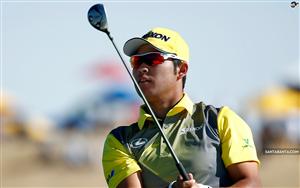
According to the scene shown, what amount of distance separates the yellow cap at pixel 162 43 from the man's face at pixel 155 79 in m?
0.06

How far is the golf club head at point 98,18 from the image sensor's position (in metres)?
3.55

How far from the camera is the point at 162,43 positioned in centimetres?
371

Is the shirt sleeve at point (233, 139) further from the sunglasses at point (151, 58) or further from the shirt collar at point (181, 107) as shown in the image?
A: the sunglasses at point (151, 58)

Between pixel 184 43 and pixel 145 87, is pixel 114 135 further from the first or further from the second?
pixel 184 43

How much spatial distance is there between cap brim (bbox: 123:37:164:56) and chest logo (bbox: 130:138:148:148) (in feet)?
1.26

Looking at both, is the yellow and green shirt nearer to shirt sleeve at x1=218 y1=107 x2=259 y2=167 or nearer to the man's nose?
shirt sleeve at x1=218 y1=107 x2=259 y2=167

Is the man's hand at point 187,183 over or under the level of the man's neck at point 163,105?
under

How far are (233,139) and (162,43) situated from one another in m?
0.54

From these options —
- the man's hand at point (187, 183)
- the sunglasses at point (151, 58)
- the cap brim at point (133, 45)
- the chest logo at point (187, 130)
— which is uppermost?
the cap brim at point (133, 45)

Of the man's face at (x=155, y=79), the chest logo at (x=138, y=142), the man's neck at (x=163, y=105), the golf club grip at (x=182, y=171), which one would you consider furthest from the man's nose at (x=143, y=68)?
the golf club grip at (x=182, y=171)

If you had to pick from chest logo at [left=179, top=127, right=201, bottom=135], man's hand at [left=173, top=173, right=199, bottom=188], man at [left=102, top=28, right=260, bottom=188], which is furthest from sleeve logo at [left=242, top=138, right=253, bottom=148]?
man's hand at [left=173, top=173, right=199, bottom=188]

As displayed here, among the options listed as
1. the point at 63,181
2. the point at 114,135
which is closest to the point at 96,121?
the point at 63,181

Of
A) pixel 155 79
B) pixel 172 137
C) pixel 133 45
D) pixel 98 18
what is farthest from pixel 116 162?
pixel 98 18

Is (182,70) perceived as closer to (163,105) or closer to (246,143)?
(163,105)
